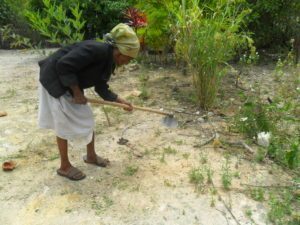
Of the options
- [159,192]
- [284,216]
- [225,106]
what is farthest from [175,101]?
[284,216]

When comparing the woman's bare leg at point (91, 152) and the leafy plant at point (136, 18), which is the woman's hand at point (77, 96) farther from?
the leafy plant at point (136, 18)

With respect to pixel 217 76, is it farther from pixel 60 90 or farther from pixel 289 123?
pixel 60 90

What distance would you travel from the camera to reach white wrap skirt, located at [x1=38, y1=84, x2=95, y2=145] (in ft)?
10.3

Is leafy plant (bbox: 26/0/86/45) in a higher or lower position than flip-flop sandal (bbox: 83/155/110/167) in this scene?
higher

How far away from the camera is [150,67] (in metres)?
6.52

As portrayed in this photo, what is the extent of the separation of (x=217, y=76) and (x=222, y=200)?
1.85 meters

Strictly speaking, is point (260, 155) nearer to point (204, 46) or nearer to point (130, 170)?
point (130, 170)

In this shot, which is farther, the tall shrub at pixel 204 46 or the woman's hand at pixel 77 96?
the tall shrub at pixel 204 46

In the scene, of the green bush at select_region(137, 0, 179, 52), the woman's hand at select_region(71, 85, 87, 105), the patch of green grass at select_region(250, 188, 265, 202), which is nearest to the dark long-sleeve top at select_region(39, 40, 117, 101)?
the woman's hand at select_region(71, 85, 87, 105)

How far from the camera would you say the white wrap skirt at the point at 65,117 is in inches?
124

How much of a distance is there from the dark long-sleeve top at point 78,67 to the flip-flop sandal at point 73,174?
0.69 m

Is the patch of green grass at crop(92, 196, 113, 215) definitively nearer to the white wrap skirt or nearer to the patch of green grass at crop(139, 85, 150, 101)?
the white wrap skirt

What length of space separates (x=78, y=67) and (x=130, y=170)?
107cm

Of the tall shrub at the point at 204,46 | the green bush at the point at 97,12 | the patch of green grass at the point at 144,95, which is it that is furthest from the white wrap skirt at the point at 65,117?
the green bush at the point at 97,12
